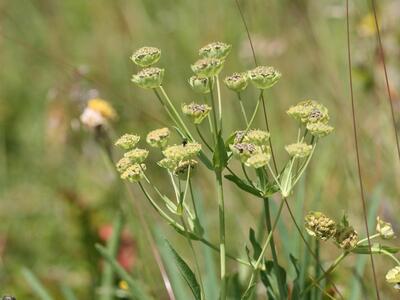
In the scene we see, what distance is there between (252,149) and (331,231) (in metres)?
0.16

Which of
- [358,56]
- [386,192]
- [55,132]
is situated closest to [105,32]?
[55,132]

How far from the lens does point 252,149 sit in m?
0.98

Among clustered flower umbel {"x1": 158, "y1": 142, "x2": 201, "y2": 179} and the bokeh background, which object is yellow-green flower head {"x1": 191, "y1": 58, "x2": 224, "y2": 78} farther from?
the bokeh background

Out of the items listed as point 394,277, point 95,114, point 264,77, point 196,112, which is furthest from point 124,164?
point 95,114

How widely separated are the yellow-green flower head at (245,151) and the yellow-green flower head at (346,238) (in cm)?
17

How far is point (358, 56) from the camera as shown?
237 centimetres

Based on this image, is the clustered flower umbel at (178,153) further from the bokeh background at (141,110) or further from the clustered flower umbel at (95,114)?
the clustered flower umbel at (95,114)

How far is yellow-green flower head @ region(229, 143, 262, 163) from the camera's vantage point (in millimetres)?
979

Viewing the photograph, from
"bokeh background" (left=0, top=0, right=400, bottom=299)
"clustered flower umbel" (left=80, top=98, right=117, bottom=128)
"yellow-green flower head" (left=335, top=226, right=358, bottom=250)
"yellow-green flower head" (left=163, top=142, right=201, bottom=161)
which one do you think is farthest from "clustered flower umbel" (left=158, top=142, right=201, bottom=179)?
"clustered flower umbel" (left=80, top=98, right=117, bottom=128)

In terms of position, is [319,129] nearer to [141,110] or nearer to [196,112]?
[196,112]

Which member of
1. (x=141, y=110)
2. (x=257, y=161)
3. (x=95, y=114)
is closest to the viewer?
(x=257, y=161)

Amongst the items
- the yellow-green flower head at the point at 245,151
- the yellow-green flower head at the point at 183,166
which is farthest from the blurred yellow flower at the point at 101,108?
the yellow-green flower head at the point at 245,151

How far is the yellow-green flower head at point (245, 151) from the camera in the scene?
98 cm

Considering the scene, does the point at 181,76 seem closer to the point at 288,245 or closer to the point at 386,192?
the point at 386,192
